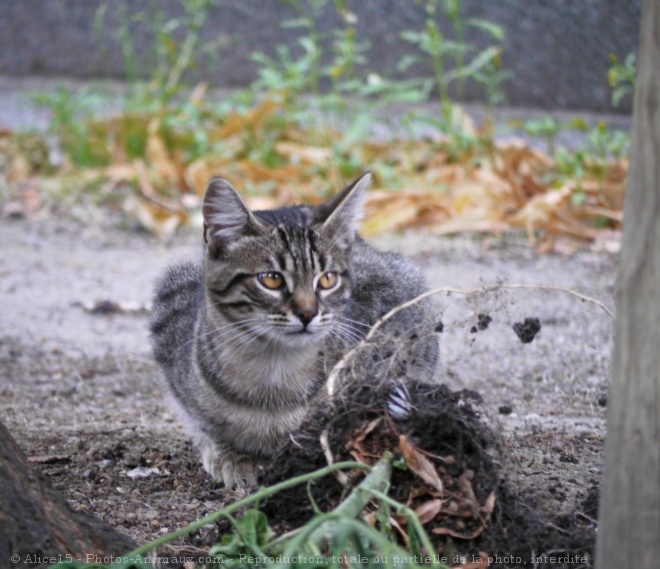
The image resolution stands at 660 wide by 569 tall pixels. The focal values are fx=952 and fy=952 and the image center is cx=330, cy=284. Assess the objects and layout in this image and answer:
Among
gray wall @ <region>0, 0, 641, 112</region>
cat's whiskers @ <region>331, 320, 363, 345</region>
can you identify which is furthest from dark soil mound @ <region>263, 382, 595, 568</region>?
gray wall @ <region>0, 0, 641, 112</region>

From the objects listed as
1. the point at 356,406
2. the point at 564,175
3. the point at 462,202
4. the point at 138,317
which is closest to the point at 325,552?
the point at 356,406

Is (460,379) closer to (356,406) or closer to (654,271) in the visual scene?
(356,406)

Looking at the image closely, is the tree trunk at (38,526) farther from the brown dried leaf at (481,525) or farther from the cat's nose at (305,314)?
the cat's nose at (305,314)

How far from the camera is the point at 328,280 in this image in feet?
10.4

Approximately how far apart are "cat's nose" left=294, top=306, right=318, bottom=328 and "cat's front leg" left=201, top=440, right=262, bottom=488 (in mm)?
469

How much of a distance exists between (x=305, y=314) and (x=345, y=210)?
499 mm

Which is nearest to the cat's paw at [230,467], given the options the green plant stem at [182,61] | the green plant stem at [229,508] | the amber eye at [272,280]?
the amber eye at [272,280]

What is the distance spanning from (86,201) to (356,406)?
523 centimetres

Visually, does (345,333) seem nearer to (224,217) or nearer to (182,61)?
(224,217)

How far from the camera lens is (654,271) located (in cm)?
149

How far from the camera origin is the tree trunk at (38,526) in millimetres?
1891

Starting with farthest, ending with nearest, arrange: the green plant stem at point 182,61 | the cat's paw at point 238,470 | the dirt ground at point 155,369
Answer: the green plant stem at point 182,61 < the cat's paw at point 238,470 < the dirt ground at point 155,369

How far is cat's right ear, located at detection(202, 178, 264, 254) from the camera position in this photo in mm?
3131

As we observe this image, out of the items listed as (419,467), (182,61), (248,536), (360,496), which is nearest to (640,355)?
(360,496)
